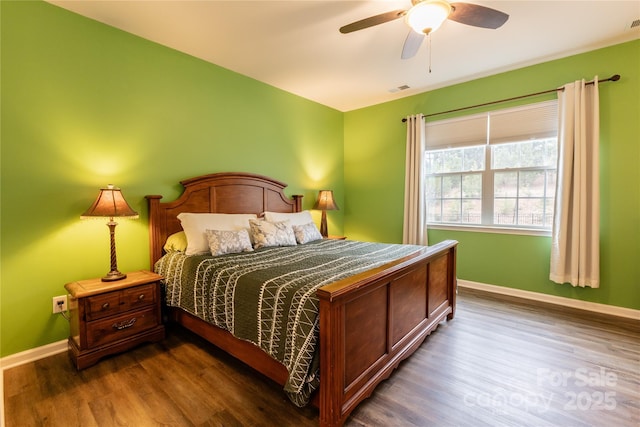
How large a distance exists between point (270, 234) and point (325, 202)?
1512mm

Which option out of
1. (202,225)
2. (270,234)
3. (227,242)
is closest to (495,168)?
(270,234)

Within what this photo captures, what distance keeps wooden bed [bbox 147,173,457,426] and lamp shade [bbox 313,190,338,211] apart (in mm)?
1314

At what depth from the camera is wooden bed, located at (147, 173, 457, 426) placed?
1455 mm

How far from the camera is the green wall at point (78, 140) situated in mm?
2133

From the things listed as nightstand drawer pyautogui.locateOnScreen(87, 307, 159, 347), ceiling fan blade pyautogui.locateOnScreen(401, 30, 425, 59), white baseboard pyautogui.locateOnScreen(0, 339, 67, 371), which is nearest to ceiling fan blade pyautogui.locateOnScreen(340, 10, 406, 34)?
ceiling fan blade pyautogui.locateOnScreen(401, 30, 425, 59)

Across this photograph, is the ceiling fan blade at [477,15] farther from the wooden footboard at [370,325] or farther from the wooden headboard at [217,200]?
the wooden headboard at [217,200]

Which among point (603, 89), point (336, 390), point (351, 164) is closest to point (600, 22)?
point (603, 89)

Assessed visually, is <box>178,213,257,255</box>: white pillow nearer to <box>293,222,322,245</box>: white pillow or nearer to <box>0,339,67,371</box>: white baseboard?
<box>293,222,322,245</box>: white pillow

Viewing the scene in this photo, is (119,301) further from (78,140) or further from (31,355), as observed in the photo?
(78,140)

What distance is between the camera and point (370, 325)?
5.71 feet

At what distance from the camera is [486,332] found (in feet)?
8.55

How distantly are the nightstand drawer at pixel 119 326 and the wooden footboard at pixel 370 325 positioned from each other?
66.7 inches

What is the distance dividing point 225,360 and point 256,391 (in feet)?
1.57

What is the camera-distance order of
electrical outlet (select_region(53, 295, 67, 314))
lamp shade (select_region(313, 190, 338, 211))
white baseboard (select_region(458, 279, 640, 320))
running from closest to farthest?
→ electrical outlet (select_region(53, 295, 67, 314))
white baseboard (select_region(458, 279, 640, 320))
lamp shade (select_region(313, 190, 338, 211))
